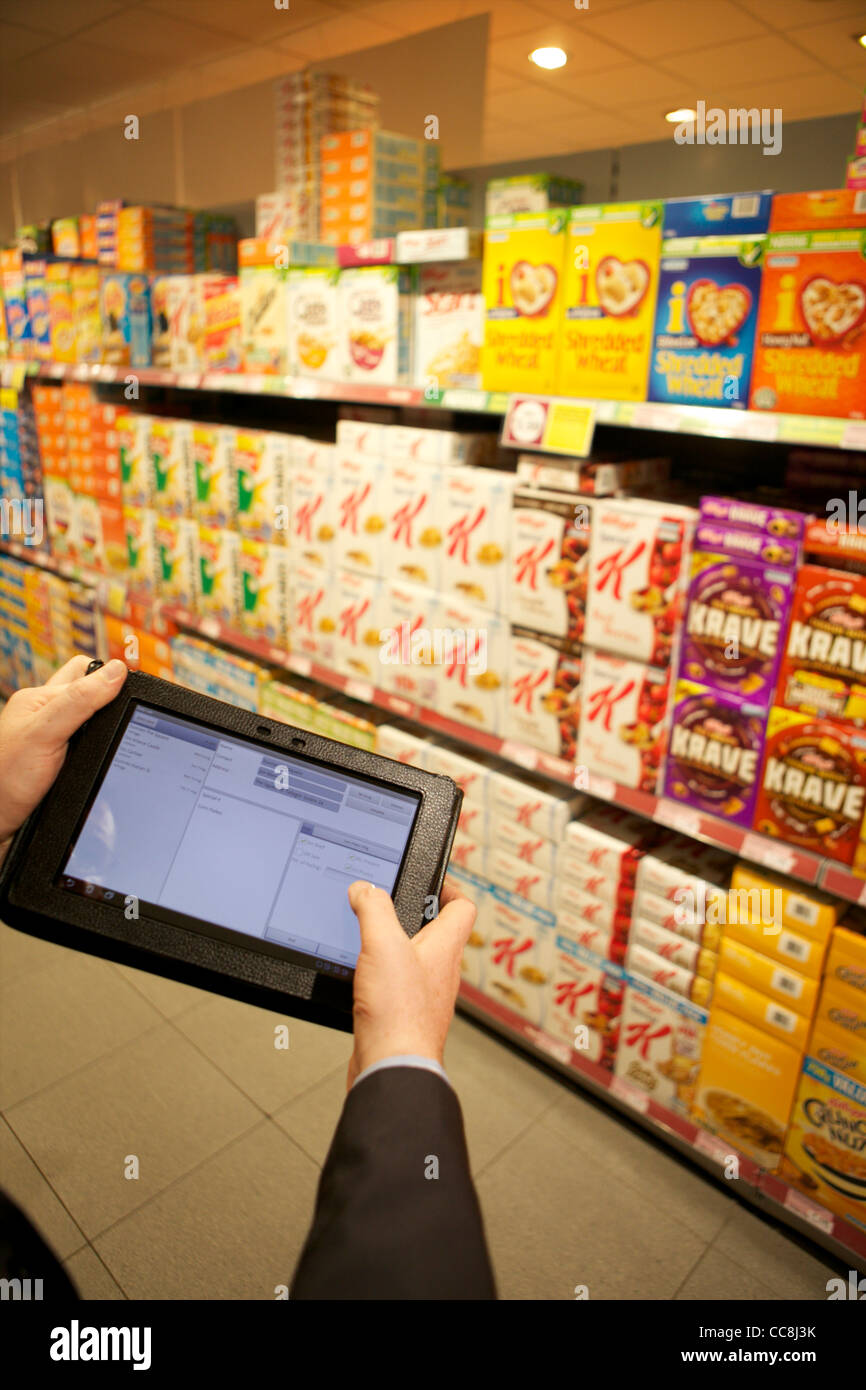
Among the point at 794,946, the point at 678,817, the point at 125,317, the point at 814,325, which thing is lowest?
the point at 794,946

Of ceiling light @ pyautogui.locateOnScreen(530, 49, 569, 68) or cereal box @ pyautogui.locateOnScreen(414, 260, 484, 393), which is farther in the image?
ceiling light @ pyautogui.locateOnScreen(530, 49, 569, 68)

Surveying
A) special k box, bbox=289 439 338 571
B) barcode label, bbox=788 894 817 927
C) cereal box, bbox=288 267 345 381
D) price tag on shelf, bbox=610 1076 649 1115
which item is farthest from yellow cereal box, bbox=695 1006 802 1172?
cereal box, bbox=288 267 345 381

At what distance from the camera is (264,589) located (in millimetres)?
2604

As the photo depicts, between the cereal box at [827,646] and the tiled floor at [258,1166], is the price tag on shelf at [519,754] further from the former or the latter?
the tiled floor at [258,1166]

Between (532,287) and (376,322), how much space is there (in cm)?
49

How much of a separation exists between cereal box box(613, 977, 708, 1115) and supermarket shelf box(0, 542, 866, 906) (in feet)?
1.18

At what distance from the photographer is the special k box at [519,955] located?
6.95ft

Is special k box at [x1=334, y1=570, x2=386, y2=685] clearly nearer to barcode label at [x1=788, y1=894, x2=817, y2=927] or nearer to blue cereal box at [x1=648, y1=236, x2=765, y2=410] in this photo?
blue cereal box at [x1=648, y1=236, x2=765, y2=410]

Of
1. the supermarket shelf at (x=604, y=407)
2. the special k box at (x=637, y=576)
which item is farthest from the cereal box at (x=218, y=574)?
the special k box at (x=637, y=576)

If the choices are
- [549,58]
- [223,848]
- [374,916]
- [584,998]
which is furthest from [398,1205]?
[549,58]

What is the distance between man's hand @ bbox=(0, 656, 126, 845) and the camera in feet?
3.43

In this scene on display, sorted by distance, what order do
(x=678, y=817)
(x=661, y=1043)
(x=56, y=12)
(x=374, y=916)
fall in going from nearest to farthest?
(x=374, y=916)
(x=678, y=817)
(x=661, y=1043)
(x=56, y=12)

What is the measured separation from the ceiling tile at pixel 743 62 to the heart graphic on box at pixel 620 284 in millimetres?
1566

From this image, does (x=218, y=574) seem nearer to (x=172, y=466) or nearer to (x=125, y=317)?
(x=172, y=466)
